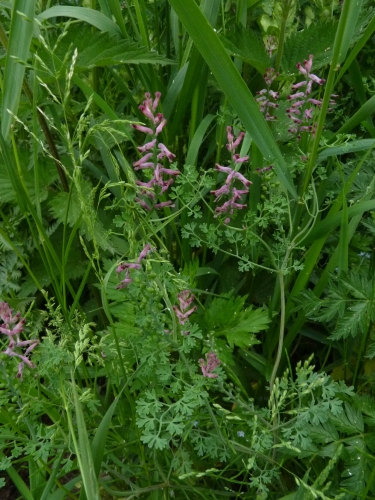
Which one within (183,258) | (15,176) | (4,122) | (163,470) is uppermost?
(4,122)

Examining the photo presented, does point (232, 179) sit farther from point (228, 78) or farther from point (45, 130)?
point (45, 130)

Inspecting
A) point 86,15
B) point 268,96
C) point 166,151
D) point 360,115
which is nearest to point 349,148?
point 360,115

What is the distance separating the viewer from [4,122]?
1080mm

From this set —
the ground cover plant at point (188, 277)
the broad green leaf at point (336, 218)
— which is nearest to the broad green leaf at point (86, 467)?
the ground cover plant at point (188, 277)

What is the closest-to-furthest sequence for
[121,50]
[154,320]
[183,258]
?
1. [154,320]
2. [121,50]
3. [183,258]

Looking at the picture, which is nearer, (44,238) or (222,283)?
(44,238)

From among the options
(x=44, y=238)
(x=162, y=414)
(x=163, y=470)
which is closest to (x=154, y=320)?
(x=162, y=414)

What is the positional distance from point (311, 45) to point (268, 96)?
23cm

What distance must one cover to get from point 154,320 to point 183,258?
1.95ft

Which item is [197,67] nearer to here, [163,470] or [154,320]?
[154,320]

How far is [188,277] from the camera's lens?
1156 mm

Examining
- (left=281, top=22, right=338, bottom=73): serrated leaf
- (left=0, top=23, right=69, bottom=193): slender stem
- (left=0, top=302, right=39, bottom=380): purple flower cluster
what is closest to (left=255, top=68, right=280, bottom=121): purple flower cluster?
(left=281, top=22, right=338, bottom=73): serrated leaf

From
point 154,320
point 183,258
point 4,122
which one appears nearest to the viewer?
point 154,320

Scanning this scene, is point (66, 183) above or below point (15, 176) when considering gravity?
below
